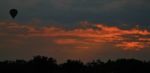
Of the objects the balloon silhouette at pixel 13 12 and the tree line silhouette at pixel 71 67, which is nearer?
the balloon silhouette at pixel 13 12

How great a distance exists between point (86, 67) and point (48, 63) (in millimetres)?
8905

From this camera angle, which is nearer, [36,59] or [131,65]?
[131,65]

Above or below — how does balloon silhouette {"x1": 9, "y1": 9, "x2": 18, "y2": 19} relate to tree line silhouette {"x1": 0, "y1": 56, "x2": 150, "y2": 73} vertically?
above

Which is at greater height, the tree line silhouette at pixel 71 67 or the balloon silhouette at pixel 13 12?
the balloon silhouette at pixel 13 12

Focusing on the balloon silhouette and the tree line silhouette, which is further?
the tree line silhouette

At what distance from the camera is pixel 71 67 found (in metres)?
105

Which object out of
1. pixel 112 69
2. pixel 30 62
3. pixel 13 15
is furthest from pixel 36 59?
pixel 13 15

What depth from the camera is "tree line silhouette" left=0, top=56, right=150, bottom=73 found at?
98.0 m

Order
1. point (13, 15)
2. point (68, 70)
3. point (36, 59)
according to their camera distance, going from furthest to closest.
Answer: point (36, 59) → point (68, 70) → point (13, 15)

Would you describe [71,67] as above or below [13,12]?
below

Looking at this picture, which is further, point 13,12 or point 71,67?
point 71,67

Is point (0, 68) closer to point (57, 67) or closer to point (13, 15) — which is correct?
point (57, 67)

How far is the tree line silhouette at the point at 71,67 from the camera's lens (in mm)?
98000

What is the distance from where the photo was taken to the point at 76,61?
109 metres
